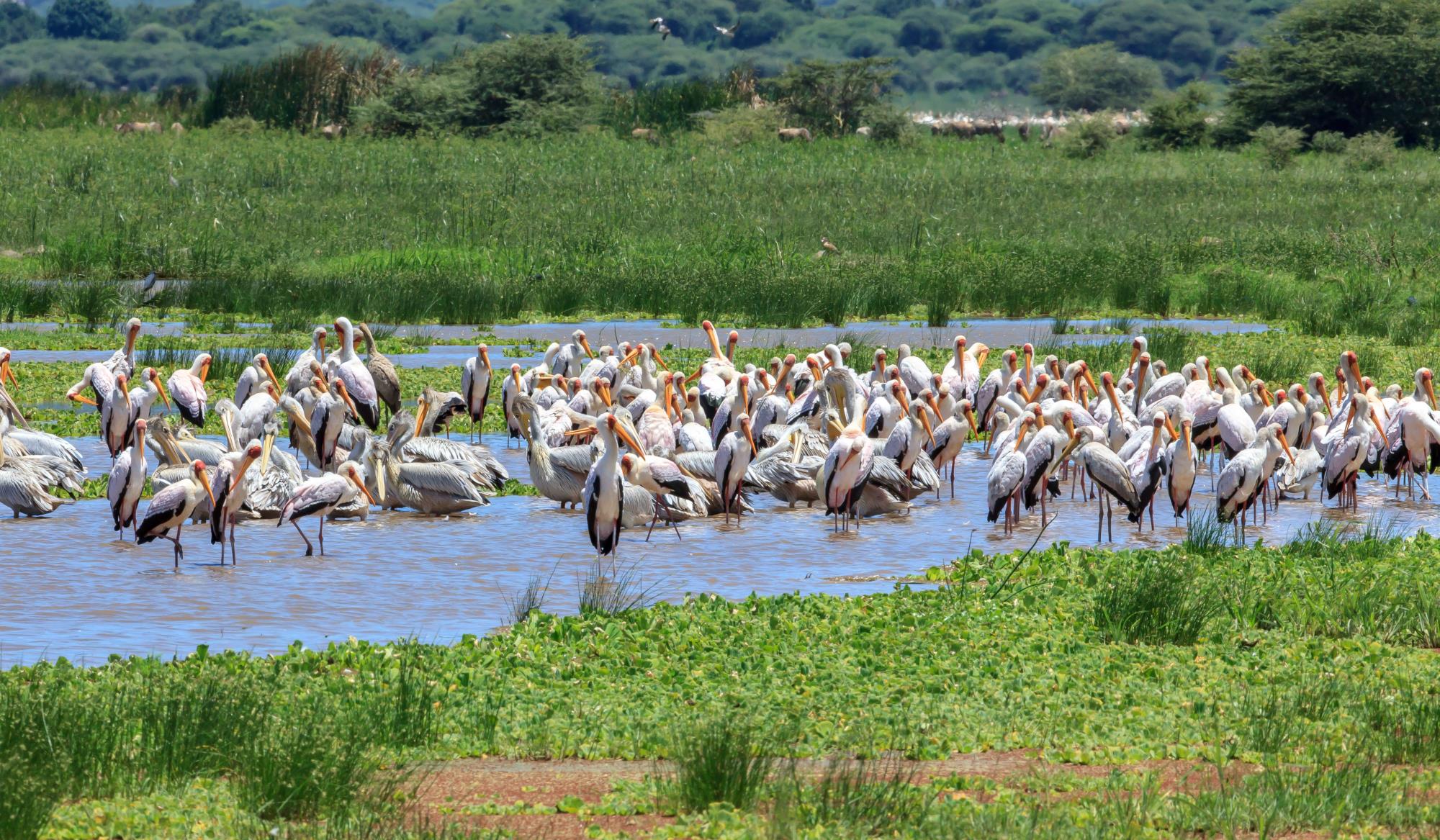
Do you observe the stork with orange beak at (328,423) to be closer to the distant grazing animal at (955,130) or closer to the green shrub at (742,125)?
the green shrub at (742,125)

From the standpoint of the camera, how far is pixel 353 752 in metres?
6.05

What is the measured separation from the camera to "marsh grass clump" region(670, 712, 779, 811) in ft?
19.6

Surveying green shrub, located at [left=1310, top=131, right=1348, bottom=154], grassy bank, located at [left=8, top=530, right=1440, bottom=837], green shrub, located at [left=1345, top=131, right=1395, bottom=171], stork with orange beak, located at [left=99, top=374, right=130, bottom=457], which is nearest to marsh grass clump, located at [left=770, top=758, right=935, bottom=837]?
grassy bank, located at [left=8, top=530, right=1440, bottom=837]

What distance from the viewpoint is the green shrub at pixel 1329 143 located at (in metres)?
47.2

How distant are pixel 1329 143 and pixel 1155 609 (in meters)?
41.9

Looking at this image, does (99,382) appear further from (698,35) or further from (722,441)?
(698,35)

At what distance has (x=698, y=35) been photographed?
14762 centimetres

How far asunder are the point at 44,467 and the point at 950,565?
595 centimetres

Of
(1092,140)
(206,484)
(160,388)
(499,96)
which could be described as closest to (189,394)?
(160,388)

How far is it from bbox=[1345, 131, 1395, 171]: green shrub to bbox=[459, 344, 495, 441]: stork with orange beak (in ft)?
105

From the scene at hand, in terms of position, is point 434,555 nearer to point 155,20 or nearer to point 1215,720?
point 1215,720

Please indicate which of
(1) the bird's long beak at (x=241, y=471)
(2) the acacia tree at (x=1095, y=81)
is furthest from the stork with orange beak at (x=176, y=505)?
(2) the acacia tree at (x=1095, y=81)

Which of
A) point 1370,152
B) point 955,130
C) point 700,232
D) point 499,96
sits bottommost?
point 700,232

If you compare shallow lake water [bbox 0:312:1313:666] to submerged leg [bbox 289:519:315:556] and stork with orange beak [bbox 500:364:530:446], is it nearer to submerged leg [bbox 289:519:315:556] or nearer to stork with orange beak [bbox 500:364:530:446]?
submerged leg [bbox 289:519:315:556]
